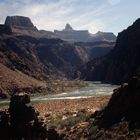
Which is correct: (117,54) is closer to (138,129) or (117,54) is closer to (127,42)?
(127,42)

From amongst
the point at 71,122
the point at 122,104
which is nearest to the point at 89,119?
the point at 71,122

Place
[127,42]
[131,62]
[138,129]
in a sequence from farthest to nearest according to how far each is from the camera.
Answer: [127,42] → [131,62] → [138,129]

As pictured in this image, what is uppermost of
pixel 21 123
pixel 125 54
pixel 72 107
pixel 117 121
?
pixel 125 54

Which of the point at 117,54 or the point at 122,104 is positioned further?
the point at 117,54

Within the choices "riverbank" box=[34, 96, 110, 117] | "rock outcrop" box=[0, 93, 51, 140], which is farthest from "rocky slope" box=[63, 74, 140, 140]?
"riverbank" box=[34, 96, 110, 117]

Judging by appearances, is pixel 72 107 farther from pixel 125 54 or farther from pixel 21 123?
pixel 125 54

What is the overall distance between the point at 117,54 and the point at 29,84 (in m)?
69.8

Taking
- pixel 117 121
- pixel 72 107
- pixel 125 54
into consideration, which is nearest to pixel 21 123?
pixel 117 121

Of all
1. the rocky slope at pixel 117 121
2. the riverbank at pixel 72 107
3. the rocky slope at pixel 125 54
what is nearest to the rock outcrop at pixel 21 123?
the rocky slope at pixel 117 121

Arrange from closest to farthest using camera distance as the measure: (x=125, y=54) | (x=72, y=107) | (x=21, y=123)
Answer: (x=21, y=123), (x=72, y=107), (x=125, y=54)

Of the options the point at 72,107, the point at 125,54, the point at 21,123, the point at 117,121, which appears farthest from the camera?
the point at 125,54

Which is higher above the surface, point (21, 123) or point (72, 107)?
point (21, 123)

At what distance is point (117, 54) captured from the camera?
174750 mm

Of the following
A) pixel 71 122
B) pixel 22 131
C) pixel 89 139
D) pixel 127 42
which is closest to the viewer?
pixel 89 139
